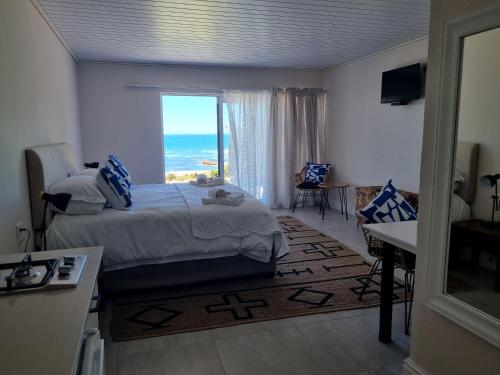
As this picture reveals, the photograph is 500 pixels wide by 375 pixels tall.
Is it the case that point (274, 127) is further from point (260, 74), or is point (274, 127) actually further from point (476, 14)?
point (476, 14)

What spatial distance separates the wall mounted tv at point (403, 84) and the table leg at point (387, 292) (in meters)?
2.65

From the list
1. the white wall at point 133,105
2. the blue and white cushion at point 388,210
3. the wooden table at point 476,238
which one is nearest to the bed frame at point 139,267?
the blue and white cushion at point 388,210

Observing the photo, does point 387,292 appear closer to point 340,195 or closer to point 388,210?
point 388,210

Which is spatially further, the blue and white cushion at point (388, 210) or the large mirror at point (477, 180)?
the blue and white cushion at point (388, 210)

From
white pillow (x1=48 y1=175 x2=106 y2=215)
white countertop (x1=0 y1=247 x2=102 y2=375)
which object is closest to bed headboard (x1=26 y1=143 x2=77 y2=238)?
white pillow (x1=48 y1=175 x2=106 y2=215)

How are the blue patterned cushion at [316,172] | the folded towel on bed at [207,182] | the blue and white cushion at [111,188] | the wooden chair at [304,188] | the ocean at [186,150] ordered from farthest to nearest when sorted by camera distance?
the ocean at [186,150]
the blue patterned cushion at [316,172]
the wooden chair at [304,188]
the folded towel on bed at [207,182]
the blue and white cushion at [111,188]

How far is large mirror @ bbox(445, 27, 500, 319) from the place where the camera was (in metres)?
1.50

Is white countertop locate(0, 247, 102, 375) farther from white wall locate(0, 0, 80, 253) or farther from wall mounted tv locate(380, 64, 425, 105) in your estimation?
wall mounted tv locate(380, 64, 425, 105)

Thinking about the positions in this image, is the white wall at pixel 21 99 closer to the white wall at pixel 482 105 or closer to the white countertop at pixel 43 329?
the white countertop at pixel 43 329

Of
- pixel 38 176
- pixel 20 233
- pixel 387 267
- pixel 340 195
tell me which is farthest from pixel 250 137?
pixel 20 233

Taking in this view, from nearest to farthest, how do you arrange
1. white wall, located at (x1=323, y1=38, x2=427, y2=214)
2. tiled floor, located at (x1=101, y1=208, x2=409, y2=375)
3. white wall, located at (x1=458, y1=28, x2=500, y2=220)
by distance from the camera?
1. white wall, located at (x1=458, y1=28, x2=500, y2=220)
2. tiled floor, located at (x1=101, y1=208, x2=409, y2=375)
3. white wall, located at (x1=323, y1=38, x2=427, y2=214)

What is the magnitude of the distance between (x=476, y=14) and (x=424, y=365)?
1659mm

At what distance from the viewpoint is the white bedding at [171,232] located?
2734 millimetres

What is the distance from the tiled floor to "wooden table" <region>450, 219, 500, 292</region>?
85 cm
